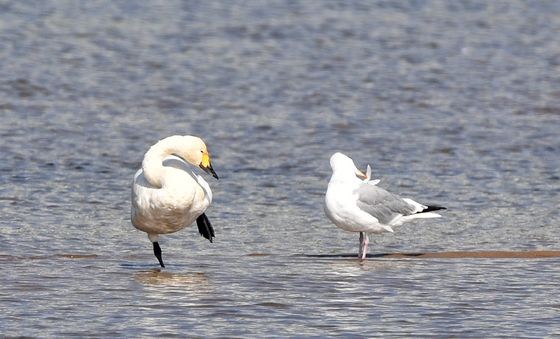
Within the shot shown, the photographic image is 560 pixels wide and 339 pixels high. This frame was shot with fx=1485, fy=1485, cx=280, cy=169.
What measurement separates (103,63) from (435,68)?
193 inches

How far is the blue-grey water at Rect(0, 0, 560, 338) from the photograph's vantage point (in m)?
8.79

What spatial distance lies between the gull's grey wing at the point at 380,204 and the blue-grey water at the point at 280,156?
317 mm

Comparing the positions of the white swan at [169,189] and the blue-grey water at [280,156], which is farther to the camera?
the white swan at [169,189]

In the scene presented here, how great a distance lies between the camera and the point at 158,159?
33.5 ft

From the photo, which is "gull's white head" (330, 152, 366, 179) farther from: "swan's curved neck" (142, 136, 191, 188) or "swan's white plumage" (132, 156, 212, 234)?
"swan's curved neck" (142, 136, 191, 188)

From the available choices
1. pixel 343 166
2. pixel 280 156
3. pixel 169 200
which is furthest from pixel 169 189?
pixel 280 156

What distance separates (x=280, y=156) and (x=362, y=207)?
4398 mm

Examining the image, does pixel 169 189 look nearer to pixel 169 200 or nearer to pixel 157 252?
pixel 169 200

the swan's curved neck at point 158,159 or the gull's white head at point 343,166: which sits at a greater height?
the swan's curved neck at point 158,159

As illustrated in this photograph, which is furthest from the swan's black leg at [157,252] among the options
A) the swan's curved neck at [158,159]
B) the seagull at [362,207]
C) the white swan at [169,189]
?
the seagull at [362,207]

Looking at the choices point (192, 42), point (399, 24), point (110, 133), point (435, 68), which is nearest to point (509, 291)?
point (110, 133)

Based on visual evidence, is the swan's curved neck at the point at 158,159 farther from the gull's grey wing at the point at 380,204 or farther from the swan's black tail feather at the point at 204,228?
the gull's grey wing at the point at 380,204

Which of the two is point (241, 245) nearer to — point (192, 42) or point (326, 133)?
point (326, 133)

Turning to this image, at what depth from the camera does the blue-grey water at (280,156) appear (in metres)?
8.79
